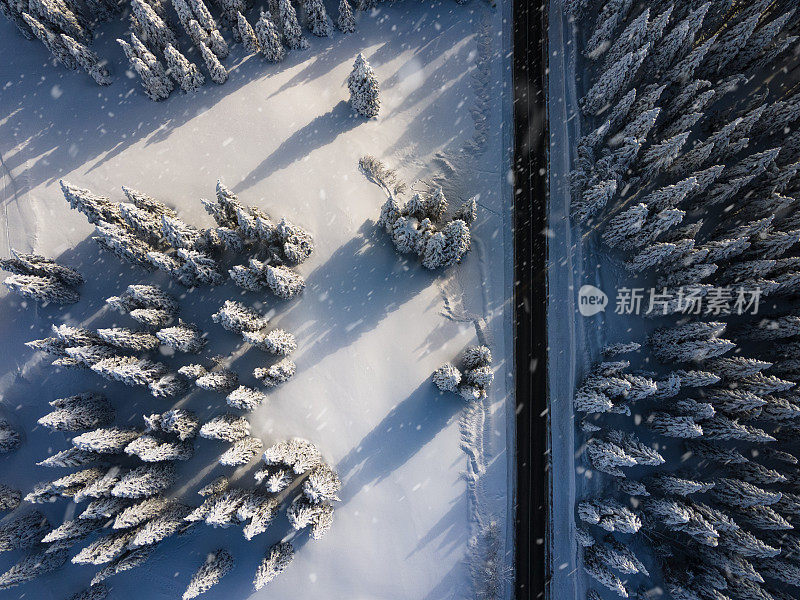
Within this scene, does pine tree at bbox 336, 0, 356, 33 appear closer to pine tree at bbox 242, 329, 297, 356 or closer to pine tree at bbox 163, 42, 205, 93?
pine tree at bbox 163, 42, 205, 93

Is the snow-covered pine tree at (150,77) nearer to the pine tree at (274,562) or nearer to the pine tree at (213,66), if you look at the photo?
the pine tree at (213,66)

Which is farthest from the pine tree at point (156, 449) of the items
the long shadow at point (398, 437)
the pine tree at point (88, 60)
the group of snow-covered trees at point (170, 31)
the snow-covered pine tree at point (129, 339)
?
the pine tree at point (88, 60)

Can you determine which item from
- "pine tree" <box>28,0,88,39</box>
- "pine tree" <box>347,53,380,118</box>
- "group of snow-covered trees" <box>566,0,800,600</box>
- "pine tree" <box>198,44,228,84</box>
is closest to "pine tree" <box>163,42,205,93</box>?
"pine tree" <box>198,44,228,84</box>

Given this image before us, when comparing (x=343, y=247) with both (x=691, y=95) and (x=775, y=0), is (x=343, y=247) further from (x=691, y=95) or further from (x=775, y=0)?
(x=775, y=0)

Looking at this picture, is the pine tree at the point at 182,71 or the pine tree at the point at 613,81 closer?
the pine tree at the point at 613,81

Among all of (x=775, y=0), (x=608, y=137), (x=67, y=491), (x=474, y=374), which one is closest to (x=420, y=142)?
(x=608, y=137)
